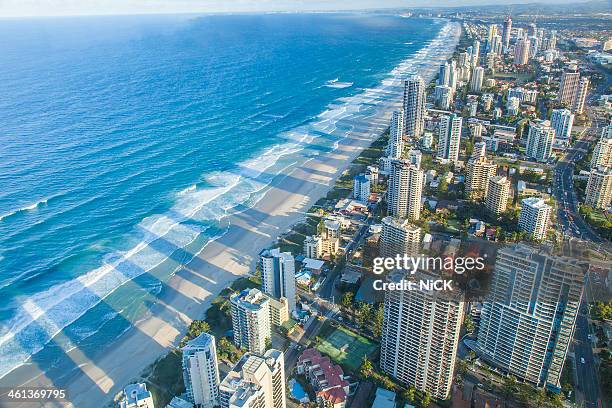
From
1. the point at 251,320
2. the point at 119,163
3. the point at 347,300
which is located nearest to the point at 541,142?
the point at 347,300

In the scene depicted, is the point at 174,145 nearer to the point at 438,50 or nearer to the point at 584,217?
the point at 584,217

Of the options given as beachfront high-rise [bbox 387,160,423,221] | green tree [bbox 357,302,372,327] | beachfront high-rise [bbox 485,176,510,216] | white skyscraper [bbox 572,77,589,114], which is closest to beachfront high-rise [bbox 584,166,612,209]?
beachfront high-rise [bbox 485,176,510,216]

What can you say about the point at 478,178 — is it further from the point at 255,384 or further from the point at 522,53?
the point at 522,53

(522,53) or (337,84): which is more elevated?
(522,53)

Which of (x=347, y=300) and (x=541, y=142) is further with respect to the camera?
(x=541, y=142)

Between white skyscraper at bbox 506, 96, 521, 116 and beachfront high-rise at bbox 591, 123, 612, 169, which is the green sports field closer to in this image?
beachfront high-rise at bbox 591, 123, 612, 169

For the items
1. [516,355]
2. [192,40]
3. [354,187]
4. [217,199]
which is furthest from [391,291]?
[192,40]

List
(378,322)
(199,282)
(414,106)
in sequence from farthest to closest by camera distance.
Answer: (414,106) → (199,282) → (378,322)
